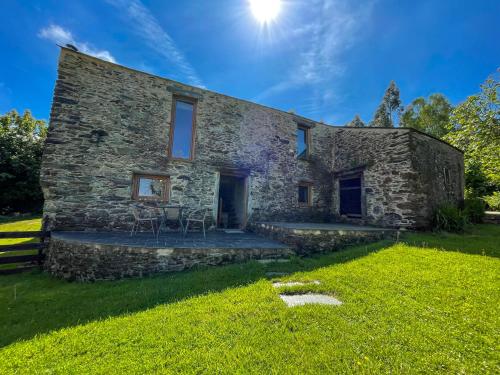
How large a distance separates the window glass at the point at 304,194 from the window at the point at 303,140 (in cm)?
158

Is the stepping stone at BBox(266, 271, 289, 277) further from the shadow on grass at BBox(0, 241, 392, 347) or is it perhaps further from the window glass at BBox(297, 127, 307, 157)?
the window glass at BBox(297, 127, 307, 157)

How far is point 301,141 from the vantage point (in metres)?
10.4

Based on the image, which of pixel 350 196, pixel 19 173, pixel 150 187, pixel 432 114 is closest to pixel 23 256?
pixel 150 187

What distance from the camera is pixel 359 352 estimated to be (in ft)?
6.65

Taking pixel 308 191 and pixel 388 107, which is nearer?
pixel 308 191

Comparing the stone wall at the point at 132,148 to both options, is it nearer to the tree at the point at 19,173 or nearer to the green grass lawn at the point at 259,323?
the green grass lawn at the point at 259,323

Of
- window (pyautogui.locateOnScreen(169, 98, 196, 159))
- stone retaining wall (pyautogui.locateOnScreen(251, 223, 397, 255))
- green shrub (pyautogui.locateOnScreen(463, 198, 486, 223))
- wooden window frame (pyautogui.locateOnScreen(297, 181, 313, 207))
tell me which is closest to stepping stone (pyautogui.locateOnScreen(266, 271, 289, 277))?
stone retaining wall (pyautogui.locateOnScreen(251, 223, 397, 255))

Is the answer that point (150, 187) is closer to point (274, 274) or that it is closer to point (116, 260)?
point (116, 260)

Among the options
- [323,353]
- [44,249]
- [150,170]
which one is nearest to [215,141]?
[150,170]

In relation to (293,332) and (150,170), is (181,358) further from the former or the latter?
(150,170)

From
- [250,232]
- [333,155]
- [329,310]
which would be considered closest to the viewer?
[329,310]

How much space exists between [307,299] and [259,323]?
0.98m

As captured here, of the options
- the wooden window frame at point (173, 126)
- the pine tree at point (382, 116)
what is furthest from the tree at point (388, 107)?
the wooden window frame at point (173, 126)

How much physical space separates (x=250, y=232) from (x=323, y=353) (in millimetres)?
6241
